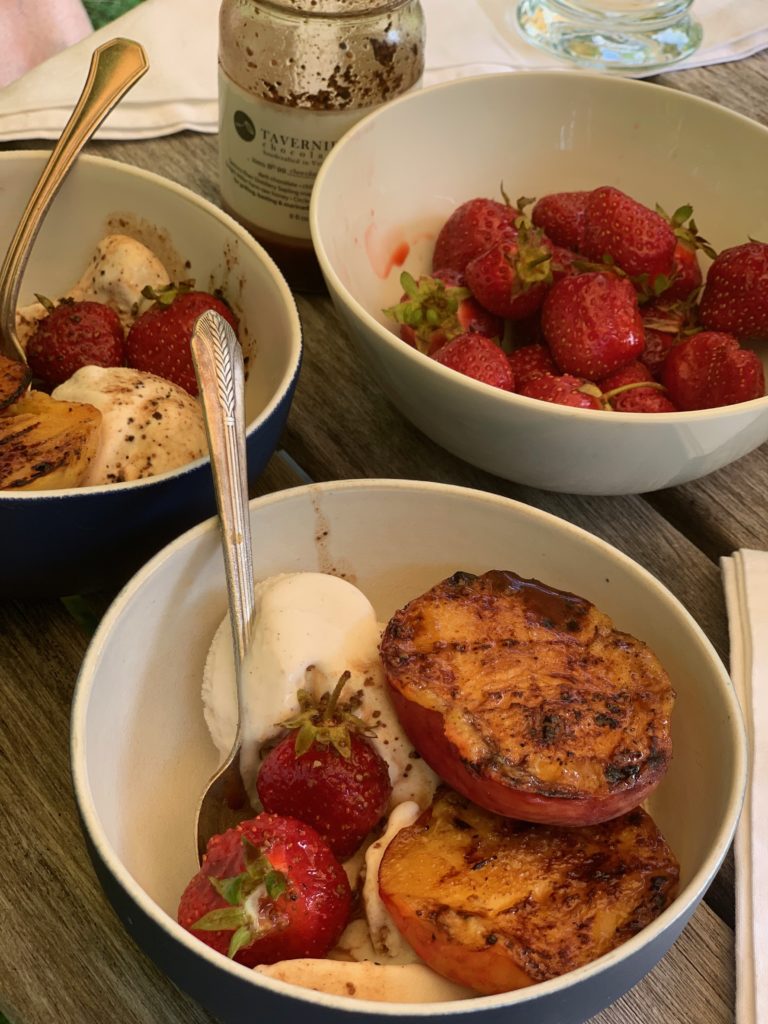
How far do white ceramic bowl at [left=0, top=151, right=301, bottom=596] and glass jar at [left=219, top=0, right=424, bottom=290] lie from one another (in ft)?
0.41

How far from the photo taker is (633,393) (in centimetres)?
99

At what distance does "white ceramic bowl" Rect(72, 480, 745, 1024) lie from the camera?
558 millimetres

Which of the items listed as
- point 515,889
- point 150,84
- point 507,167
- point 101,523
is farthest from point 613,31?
point 515,889

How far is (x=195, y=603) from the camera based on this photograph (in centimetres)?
79

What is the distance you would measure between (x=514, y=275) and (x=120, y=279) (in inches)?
14.5

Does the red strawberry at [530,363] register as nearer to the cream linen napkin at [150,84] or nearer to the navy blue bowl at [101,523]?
the navy blue bowl at [101,523]

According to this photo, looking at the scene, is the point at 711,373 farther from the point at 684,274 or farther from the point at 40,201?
the point at 40,201

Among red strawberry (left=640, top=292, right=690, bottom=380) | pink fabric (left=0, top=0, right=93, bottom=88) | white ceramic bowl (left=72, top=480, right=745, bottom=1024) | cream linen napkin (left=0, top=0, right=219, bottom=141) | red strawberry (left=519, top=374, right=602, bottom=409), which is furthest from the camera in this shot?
pink fabric (left=0, top=0, right=93, bottom=88)

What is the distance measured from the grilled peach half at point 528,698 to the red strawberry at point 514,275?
35 centimetres

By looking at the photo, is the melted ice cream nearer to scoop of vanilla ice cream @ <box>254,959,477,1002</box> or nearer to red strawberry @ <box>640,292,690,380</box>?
scoop of vanilla ice cream @ <box>254,959,477,1002</box>

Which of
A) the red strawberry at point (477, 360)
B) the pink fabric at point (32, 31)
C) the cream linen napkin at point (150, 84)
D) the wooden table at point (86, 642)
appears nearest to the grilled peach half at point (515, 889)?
the wooden table at point (86, 642)

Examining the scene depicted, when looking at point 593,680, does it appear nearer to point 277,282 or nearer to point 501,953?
point 501,953

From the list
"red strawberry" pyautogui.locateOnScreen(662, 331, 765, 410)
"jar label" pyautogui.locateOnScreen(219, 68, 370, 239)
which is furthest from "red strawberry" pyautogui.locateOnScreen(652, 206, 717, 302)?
"jar label" pyautogui.locateOnScreen(219, 68, 370, 239)

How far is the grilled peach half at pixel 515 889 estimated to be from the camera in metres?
0.60
